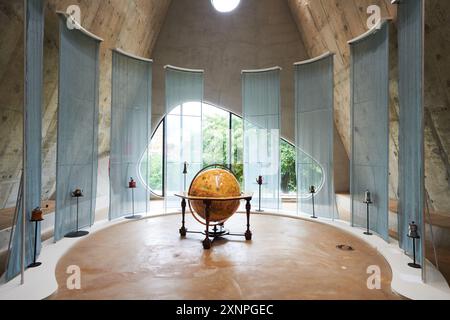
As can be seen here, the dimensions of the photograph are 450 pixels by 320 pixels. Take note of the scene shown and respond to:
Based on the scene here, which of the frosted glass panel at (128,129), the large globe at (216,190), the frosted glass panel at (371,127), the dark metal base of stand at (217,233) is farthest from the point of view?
the frosted glass panel at (128,129)

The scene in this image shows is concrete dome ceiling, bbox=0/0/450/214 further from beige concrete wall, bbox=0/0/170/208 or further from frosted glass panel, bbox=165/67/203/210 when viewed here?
frosted glass panel, bbox=165/67/203/210

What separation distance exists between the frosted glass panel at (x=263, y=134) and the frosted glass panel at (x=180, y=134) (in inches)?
61.6

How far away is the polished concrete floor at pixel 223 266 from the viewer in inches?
141

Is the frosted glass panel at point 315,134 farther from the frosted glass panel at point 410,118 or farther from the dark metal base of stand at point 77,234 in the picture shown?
→ the dark metal base of stand at point 77,234

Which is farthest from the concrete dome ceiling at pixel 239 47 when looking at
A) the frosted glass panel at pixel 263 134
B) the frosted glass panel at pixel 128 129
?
the frosted glass panel at pixel 263 134

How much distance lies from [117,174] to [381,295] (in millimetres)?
6331

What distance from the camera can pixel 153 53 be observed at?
1061cm

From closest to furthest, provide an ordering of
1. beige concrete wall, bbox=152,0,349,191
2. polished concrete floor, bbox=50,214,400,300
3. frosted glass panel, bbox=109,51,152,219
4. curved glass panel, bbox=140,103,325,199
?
1. polished concrete floor, bbox=50,214,400,300
2. frosted glass panel, bbox=109,51,152,219
3. beige concrete wall, bbox=152,0,349,191
4. curved glass panel, bbox=140,103,325,199

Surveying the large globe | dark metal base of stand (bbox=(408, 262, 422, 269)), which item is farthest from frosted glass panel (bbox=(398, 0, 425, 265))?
the large globe

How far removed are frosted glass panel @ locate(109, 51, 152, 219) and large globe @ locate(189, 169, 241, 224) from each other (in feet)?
9.25

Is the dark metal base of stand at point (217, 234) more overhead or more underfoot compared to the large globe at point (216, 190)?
more underfoot

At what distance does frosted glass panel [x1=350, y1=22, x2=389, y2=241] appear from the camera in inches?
224

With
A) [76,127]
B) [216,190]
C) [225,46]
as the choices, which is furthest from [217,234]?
[225,46]

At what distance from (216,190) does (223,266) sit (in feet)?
4.94
